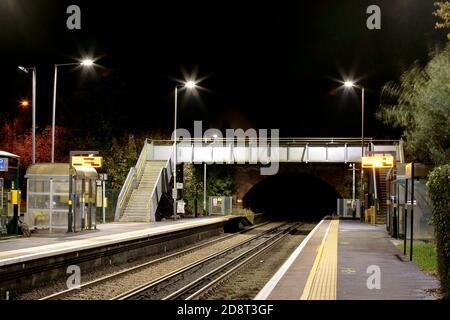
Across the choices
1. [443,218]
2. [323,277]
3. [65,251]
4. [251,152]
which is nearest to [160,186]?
[251,152]

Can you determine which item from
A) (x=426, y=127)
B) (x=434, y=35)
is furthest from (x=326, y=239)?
(x=434, y=35)

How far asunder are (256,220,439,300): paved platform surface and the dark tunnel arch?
170 ft

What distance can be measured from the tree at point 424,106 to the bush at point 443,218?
25.1 ft

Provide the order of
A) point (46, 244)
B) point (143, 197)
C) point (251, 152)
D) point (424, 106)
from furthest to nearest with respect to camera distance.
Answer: point (251, 152) → point (143, 197) → point (424, 106) → point (46, 244)

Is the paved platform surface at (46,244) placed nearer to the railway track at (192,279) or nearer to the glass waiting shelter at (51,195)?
the glass waiting shelter at (51,195)

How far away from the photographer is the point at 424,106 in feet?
69.5

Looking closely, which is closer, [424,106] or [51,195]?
[424,106]

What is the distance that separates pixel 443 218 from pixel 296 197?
71404 millimetres

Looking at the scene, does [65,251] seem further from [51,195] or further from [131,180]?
[131,180]

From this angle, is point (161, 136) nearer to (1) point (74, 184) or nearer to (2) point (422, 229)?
(1) point (74, 184)

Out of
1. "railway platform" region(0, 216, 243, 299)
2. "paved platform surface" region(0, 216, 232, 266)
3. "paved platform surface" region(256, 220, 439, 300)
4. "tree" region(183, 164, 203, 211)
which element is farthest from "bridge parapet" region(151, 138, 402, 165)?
"paved platform surface" region(256, 220, 439, 300)

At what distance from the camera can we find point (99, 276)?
18562 millimetres

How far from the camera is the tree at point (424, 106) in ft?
66.1

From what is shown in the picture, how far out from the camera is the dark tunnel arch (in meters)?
74.6
